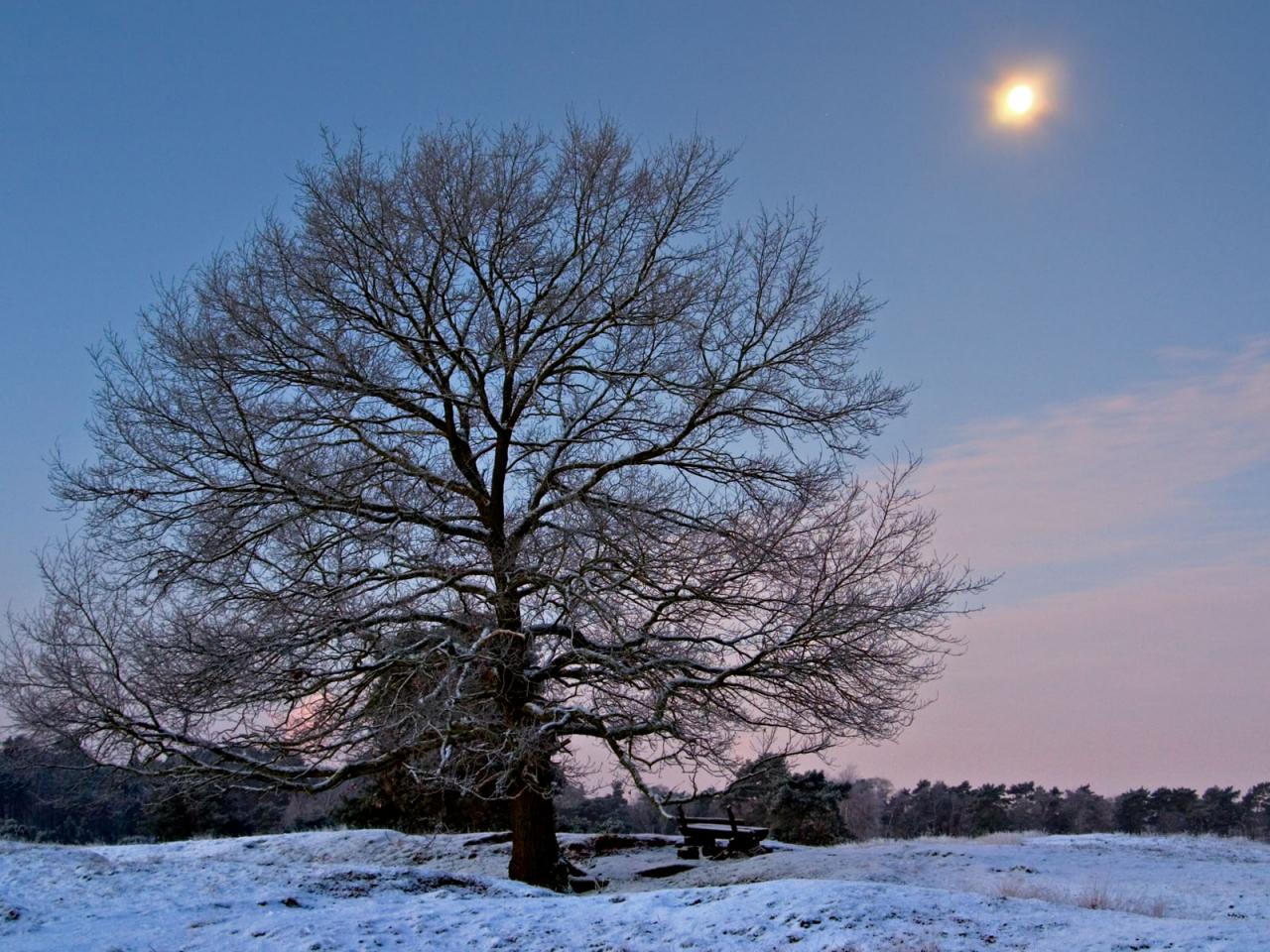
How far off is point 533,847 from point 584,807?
25083mm

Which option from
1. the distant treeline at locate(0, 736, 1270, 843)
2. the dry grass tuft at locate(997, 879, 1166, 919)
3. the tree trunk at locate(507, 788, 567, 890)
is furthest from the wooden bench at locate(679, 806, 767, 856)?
the dry grass tuft at locate(997, 879, 1166, 919)

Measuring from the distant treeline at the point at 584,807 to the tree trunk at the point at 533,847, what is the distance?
90cm

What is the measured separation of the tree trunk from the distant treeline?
2.97 ft

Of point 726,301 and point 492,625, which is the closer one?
point 492,625

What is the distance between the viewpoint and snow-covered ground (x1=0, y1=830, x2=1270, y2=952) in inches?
287

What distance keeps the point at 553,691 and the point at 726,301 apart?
5.66 meters

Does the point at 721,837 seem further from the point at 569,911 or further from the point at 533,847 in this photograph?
the point at 569,911

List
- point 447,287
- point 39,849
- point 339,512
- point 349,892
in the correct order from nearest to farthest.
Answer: point 349,892
point 39,849
point 339,512
point 447,287

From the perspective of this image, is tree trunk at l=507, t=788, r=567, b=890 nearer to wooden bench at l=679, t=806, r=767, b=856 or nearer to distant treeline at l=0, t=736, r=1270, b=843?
distant treeline at l=0, t=736, r=1270, b=843

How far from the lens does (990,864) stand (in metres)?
13.8

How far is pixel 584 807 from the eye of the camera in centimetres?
3731

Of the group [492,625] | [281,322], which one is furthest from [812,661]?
[281,322]

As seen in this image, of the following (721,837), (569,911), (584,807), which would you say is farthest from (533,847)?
(584,807)

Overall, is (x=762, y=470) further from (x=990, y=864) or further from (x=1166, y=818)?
(x=1166, y=818)
